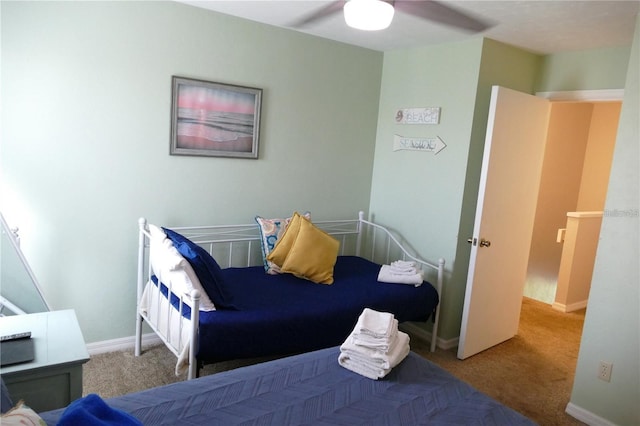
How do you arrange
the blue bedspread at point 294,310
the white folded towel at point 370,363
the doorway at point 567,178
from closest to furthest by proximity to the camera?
1. the white folded towel at point 370,363
2. the blue bedspread at point 294,310
3. the doorway at point 567,178

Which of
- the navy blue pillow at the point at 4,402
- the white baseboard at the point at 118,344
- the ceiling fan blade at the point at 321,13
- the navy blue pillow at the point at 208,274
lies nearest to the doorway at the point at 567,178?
the ceiling fan blade at the point at 321,13

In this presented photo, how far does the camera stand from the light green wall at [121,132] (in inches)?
102

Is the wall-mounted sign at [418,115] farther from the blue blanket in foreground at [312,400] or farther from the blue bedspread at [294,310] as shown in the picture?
the blue blanket in foreground at [312,400]

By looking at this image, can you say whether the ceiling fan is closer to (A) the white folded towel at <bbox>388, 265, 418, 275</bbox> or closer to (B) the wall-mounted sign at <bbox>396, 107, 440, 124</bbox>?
(B) the wall-mounted sign at <bbox>396, 107, 440, 124</bbox>

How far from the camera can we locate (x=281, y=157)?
354 cm

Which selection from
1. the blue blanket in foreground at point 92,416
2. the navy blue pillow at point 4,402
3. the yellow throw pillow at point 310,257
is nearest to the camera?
the blue blanket in foreground at point 92,416

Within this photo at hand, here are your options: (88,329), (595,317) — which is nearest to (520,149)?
(595,317)

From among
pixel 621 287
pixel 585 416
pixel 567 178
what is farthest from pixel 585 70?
pixel 585 416

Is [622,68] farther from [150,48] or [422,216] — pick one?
[150,48]

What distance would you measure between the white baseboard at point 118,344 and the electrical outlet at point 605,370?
274 cm

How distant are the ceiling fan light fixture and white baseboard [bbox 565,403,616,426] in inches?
94.3

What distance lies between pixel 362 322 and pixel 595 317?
1452 mm

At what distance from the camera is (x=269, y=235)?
3.31 metres

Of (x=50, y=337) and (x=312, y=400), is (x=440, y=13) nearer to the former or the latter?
(x=312, y=400)
